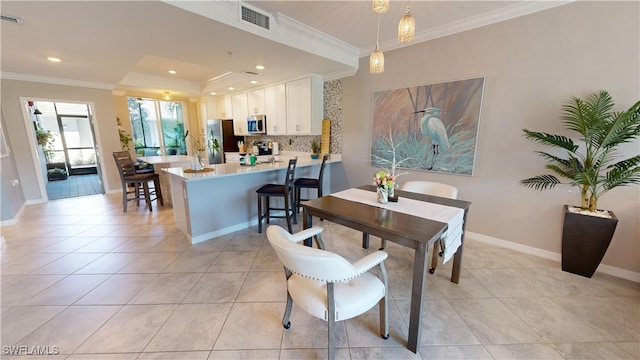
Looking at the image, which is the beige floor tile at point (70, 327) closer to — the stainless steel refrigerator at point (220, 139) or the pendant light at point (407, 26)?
the pendant light at point (407, 26)

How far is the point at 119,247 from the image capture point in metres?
2.95

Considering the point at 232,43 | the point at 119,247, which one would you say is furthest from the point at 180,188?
the point at 232,43

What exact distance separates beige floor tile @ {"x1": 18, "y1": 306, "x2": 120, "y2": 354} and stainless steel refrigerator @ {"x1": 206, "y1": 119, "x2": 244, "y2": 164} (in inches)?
189

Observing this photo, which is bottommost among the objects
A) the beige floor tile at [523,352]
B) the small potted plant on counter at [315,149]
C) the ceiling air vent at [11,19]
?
the beige floor tile at [523,352]

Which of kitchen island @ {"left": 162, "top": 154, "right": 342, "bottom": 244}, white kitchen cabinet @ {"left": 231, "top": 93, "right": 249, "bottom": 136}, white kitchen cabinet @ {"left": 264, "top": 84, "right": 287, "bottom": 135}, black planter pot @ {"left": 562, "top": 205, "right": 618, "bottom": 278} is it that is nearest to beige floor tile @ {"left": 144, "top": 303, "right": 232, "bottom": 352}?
kitchen island @ {"left": 162, "top": 154, "right": 342, "bottom": 244}

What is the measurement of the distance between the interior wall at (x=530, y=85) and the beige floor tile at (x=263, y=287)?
2522mm

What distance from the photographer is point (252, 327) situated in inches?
68.8

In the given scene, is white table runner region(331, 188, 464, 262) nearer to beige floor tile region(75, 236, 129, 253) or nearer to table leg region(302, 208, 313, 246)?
table leg region(302, 208, 313, 246)

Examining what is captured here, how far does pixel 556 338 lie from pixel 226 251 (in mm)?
3064

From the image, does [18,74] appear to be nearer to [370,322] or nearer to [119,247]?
[119,247]

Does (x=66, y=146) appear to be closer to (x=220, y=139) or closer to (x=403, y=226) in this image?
(x=220, y=139)

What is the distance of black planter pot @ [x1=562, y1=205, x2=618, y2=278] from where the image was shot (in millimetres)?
2164

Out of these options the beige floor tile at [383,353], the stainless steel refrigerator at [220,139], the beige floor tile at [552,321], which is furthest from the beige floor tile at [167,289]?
the stainless steel refrigerator at [220,139]

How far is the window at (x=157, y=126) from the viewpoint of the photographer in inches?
279
